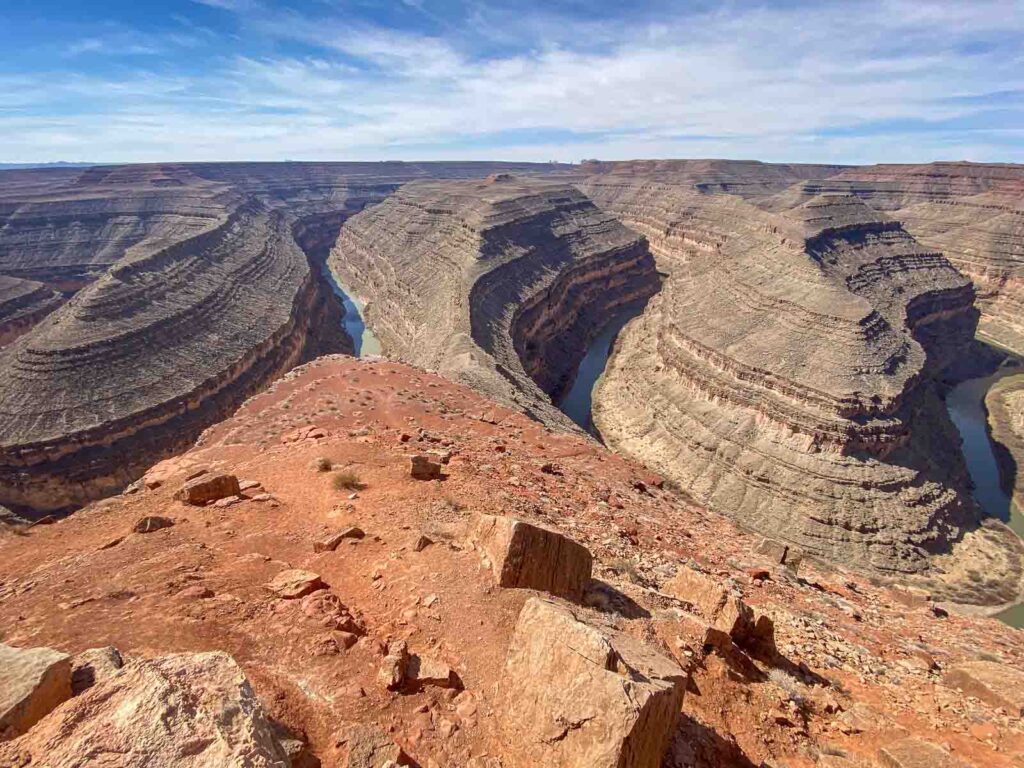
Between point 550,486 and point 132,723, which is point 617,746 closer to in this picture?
point 132,723

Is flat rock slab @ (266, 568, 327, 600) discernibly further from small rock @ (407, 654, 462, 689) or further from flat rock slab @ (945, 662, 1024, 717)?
flat rock slab @ (945, 662, 1024, 717)

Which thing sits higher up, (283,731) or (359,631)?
(283,731)

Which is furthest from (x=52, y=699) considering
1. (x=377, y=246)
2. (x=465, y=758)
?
(x=377, y=246)

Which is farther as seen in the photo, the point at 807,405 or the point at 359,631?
the point at 807,405

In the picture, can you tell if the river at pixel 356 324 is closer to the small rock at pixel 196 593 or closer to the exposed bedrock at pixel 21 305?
the exposed bedrock at pixel 21 305

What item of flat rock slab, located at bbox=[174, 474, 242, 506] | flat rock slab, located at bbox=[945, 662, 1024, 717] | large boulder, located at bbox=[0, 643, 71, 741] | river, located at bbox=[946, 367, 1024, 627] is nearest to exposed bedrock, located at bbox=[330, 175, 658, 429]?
flat rock slab, located at bbox=[174, 474, 242, 506]

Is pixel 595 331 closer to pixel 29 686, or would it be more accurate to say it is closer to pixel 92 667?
pixel 92 667

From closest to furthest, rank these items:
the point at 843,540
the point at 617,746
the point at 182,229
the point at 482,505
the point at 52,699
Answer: the point at 52,699
the point at 617,746
the point at 482,505
the point at 843,540
the point at 182,229
